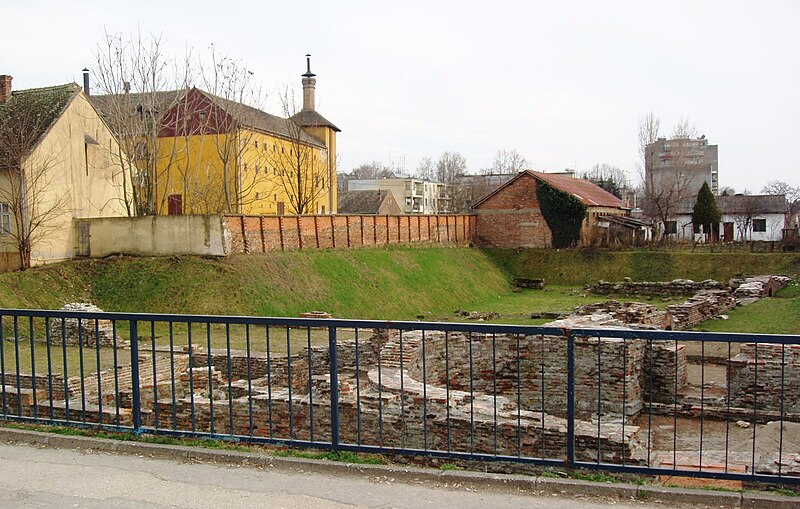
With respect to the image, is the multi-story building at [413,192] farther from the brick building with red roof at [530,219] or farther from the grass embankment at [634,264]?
the grass embankment at [634,264]

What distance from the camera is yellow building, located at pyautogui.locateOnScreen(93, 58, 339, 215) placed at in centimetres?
2947

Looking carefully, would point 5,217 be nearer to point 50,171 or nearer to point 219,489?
point 50,171

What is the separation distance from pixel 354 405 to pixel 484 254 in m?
31.9

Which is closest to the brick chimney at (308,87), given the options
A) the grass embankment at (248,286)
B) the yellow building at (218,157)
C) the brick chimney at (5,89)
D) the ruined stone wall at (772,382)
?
the yellow building at (218,157)

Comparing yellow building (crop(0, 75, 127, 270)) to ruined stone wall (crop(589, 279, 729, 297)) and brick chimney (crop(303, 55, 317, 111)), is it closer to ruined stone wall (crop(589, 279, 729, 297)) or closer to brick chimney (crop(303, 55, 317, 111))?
ruined stone wall (crop(589, 279, 729, 297))

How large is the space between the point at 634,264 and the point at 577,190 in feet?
23.3

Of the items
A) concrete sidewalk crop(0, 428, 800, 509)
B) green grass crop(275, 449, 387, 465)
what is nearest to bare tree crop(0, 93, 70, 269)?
concrete sidewalk crop(0, 428, 800, 509)

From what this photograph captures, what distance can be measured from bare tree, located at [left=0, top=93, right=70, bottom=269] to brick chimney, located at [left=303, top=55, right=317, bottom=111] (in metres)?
27.7

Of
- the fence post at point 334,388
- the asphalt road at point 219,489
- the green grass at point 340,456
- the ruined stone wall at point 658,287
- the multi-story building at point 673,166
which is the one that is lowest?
the ruined stone wall at point 658,287

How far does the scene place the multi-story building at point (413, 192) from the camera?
97438 mm

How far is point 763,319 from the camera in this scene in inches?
874

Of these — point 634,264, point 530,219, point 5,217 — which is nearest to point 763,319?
point 634,264

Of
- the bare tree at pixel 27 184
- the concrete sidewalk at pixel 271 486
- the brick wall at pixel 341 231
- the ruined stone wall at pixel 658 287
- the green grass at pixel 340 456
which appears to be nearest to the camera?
the concrete sidewalk at pixel 271 486

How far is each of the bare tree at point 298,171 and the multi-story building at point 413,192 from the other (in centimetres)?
4823
